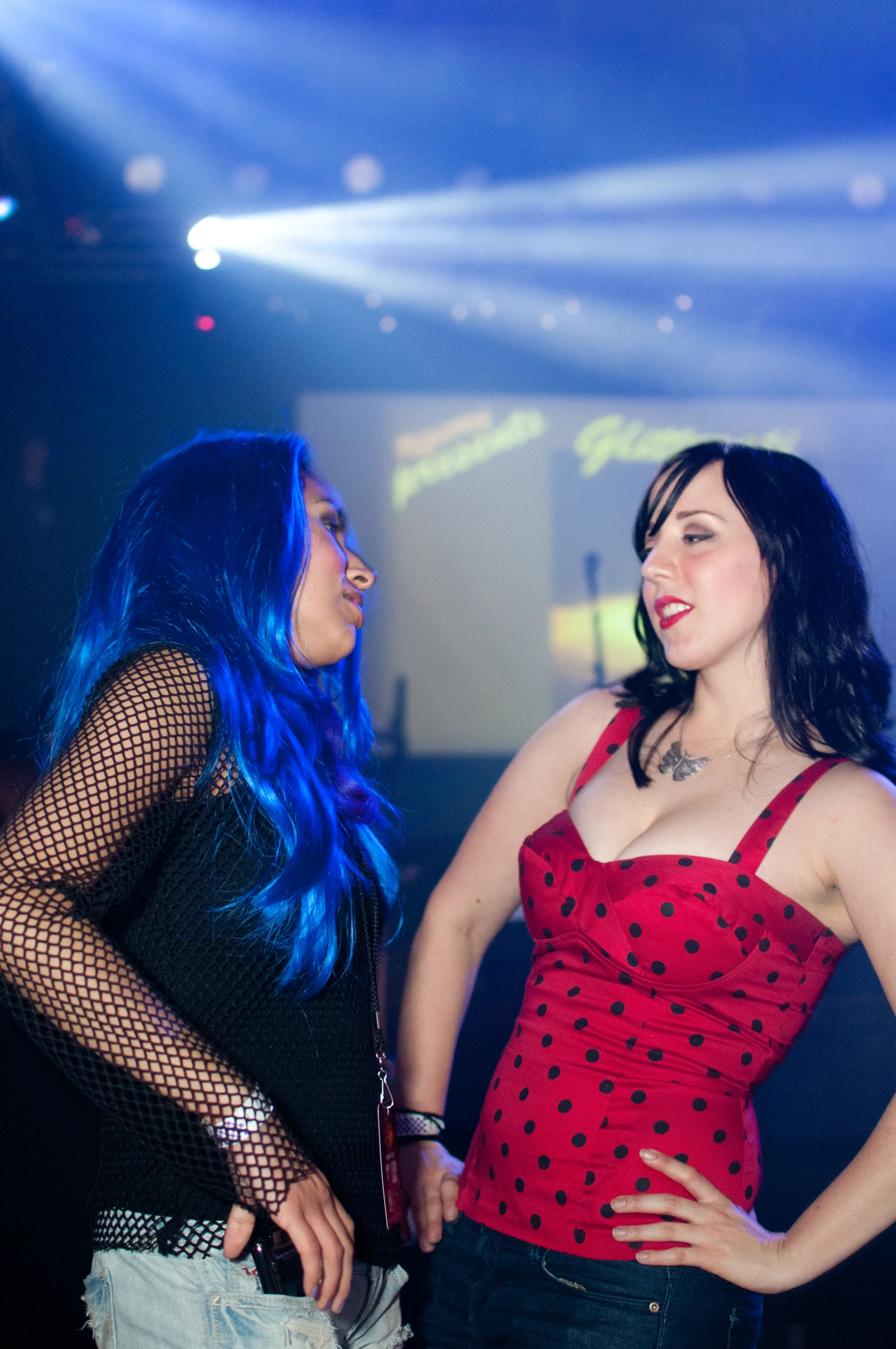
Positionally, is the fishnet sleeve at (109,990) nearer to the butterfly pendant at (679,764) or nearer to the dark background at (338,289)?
the butterfly pendant at (679,764)

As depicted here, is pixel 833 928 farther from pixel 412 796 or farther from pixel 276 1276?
pixel 412 796

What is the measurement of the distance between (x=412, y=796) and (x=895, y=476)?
8.65 ft

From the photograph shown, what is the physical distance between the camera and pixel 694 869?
1.27m

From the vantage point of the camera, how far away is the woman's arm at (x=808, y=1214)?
3.73ft

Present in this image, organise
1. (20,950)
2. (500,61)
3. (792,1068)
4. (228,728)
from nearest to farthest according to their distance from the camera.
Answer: (20,950)
(228,728)
(792,1068)
(500,61)

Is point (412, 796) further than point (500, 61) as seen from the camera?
Yes

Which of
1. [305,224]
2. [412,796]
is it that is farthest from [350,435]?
[412,796]

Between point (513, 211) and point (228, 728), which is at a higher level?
point (513, 211)

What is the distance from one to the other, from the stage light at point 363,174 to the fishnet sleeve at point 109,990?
3.49m

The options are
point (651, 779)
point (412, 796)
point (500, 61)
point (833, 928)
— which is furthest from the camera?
point (412, 796)

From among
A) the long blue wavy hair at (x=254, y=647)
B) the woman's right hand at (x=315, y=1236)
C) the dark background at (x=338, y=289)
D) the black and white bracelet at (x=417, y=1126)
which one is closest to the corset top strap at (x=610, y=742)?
Result: the long blue wavy hair at (x=254, y=647)

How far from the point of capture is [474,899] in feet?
5.00

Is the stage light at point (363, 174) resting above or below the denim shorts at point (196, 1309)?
above

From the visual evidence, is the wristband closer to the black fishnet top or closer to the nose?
the black fishnet top
